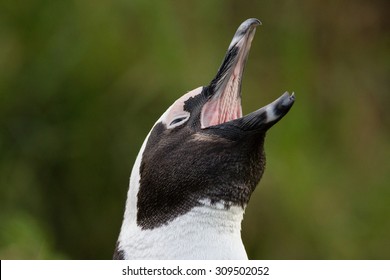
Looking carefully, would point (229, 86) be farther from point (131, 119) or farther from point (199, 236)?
point (131, 119)

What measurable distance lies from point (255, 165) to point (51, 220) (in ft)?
6.40

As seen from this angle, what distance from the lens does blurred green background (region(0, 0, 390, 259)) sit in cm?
398

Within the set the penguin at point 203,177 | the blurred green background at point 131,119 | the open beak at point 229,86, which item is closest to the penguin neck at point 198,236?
the penguin at point 203,177

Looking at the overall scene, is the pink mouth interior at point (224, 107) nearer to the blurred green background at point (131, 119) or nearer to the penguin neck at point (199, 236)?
the penguin neck at point (199, 236)

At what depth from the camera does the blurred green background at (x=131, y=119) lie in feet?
13.1

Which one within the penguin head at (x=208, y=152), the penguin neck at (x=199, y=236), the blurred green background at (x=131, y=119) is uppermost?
the penguin head at (x=208, y=152)

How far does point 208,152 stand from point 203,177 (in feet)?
0.15

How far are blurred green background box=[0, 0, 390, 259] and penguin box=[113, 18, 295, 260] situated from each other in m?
1.58

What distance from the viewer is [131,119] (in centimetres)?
400

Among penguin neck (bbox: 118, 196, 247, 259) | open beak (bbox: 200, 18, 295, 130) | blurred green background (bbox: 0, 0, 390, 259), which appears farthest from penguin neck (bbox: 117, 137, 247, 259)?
blurred green background (bbox: 0, 0, 390, 259)

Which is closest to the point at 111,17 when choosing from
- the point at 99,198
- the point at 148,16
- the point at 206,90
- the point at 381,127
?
the point at 148,16

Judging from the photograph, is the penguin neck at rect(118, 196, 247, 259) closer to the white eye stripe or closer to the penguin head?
the penguin head
